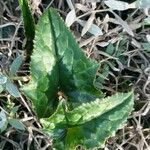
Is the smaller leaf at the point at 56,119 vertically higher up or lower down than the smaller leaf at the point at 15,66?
lower down

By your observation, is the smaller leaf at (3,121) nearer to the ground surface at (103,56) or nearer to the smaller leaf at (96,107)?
the ground surface at (103,56)

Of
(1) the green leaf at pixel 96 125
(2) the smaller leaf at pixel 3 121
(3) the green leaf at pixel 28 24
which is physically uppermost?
(3) the green leaf at pixel 28 24

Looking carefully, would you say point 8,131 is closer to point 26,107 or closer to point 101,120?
point 26,107

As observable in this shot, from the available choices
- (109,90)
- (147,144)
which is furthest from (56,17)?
(147,144)

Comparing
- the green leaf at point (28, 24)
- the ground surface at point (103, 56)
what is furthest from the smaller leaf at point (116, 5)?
the green leaf at point (28, 24)

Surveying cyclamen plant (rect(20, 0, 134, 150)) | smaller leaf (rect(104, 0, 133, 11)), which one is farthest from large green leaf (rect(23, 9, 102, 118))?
smaller leaf (rect(104, 0, 133, 11))

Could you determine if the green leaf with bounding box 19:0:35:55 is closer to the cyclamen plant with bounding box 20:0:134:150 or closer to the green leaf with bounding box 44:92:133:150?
the cyclamen plant with bounding box 20:0:134:150
